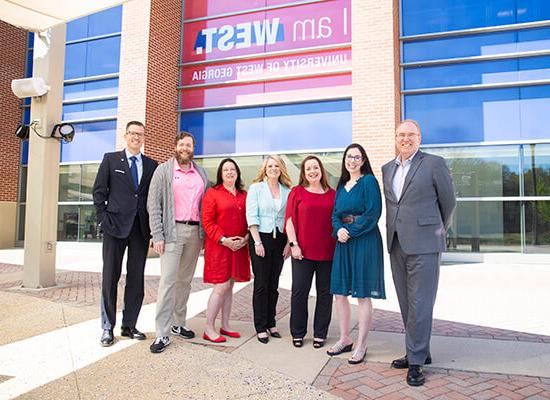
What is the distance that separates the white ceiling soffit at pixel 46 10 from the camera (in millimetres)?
6000

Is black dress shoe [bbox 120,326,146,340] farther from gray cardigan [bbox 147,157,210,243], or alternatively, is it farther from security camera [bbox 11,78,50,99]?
security camera [bbox 11,78,50,99]

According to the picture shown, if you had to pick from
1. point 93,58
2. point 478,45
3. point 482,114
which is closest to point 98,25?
point 93,58

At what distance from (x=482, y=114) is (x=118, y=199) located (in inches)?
336

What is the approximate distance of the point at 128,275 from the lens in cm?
436

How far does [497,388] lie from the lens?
126 inches

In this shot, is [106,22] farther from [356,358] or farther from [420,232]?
[356,358]

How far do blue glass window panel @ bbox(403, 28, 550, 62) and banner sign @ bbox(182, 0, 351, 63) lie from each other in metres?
1.71

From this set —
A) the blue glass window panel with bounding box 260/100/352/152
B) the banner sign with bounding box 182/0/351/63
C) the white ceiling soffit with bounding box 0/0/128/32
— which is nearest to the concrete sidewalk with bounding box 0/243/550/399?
the white ceiling soffit with bounding box 0/0/128/32

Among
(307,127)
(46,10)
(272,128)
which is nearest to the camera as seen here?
(46,10)

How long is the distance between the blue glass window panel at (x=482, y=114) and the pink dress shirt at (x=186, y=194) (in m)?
7.19

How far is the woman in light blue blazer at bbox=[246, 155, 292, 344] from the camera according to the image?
4332 mm

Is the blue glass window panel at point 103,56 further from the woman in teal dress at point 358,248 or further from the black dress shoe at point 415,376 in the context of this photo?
the black dress shoe at point 415,376

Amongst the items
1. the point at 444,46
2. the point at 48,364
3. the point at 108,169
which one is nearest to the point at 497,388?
the point at 48,364

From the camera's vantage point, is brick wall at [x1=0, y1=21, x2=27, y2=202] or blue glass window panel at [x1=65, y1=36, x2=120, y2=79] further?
brick wall at [x1=0, y1=21, x2=27, y2=202]
